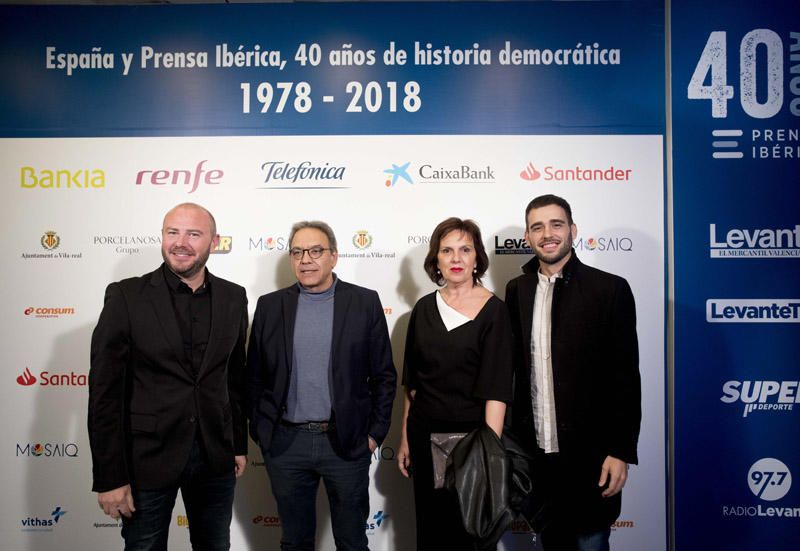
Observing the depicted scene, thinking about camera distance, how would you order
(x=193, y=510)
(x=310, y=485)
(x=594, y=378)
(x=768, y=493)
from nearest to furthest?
(x=594, y=378)
(x=193, y=510)
(x=310, y=485)
(x=768, y=493)

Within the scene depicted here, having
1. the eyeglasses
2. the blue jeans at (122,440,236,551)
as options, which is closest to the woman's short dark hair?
the eyeglasses

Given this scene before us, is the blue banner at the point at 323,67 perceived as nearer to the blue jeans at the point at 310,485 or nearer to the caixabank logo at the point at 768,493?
the blue jeans at the point at 310,485

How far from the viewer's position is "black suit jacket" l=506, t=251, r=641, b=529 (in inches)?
76.4

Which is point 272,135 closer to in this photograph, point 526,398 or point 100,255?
point 100,255

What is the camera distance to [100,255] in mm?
2838

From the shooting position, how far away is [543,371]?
2.02 metres

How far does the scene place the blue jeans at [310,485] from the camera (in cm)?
212

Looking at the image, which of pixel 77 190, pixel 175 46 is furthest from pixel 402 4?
pixel 77 190

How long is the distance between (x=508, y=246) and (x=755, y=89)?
165 cm

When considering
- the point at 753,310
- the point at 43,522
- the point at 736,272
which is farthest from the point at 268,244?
the point at 753,310

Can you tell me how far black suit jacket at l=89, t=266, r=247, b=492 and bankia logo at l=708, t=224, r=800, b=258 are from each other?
266cm

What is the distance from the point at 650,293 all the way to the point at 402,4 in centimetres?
218

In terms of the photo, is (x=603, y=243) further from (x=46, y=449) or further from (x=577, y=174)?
(x=46, y=449)

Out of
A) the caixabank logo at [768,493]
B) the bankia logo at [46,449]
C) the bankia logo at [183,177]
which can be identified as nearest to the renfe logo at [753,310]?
the caixabank logo at [768,493]
